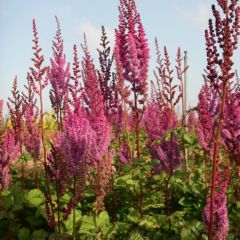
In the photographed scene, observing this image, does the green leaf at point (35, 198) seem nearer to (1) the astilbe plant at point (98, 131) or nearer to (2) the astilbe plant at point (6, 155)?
(2) the astilbe plant at point (6, 155)

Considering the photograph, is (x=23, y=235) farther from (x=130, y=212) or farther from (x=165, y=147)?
(x=165, y=147)

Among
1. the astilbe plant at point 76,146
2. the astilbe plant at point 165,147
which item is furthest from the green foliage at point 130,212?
the astilbe plant at point 76,146

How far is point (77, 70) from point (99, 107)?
0.73 m

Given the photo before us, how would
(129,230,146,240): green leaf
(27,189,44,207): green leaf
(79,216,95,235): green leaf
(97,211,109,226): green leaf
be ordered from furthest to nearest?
(27,189,44,207): green leaf < (97,211,109,226): green leaf < (79,216,95,235): green leaf < (129,230,146,240): green leaf

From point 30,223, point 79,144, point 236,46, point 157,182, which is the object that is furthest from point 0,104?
point 236,46

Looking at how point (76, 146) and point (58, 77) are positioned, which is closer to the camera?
point (76, 146)

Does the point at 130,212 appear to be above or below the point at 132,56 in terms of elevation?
below

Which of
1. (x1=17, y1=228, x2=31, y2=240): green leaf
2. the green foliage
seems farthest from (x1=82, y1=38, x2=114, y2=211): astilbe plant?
(x1=17, y1=228, x2=31, y2=240): green leaf

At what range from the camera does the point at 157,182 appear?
5113mm

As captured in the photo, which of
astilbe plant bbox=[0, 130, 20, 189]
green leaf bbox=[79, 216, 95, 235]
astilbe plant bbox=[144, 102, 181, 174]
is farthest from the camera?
astilbe plant bbox=[144, 102, 181, 174]

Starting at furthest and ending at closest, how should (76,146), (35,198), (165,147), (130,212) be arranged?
(165,147) → (35,198) → (130,212) → (76,146)

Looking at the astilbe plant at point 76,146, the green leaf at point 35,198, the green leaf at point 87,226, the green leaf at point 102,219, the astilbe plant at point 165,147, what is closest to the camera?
the astilbe plant at point 76,146

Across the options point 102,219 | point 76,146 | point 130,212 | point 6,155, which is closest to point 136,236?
point 102,219

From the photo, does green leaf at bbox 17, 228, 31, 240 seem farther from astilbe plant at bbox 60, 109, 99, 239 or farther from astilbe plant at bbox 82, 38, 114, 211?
astilbe plant at bbox 60, 109, 99, 239
